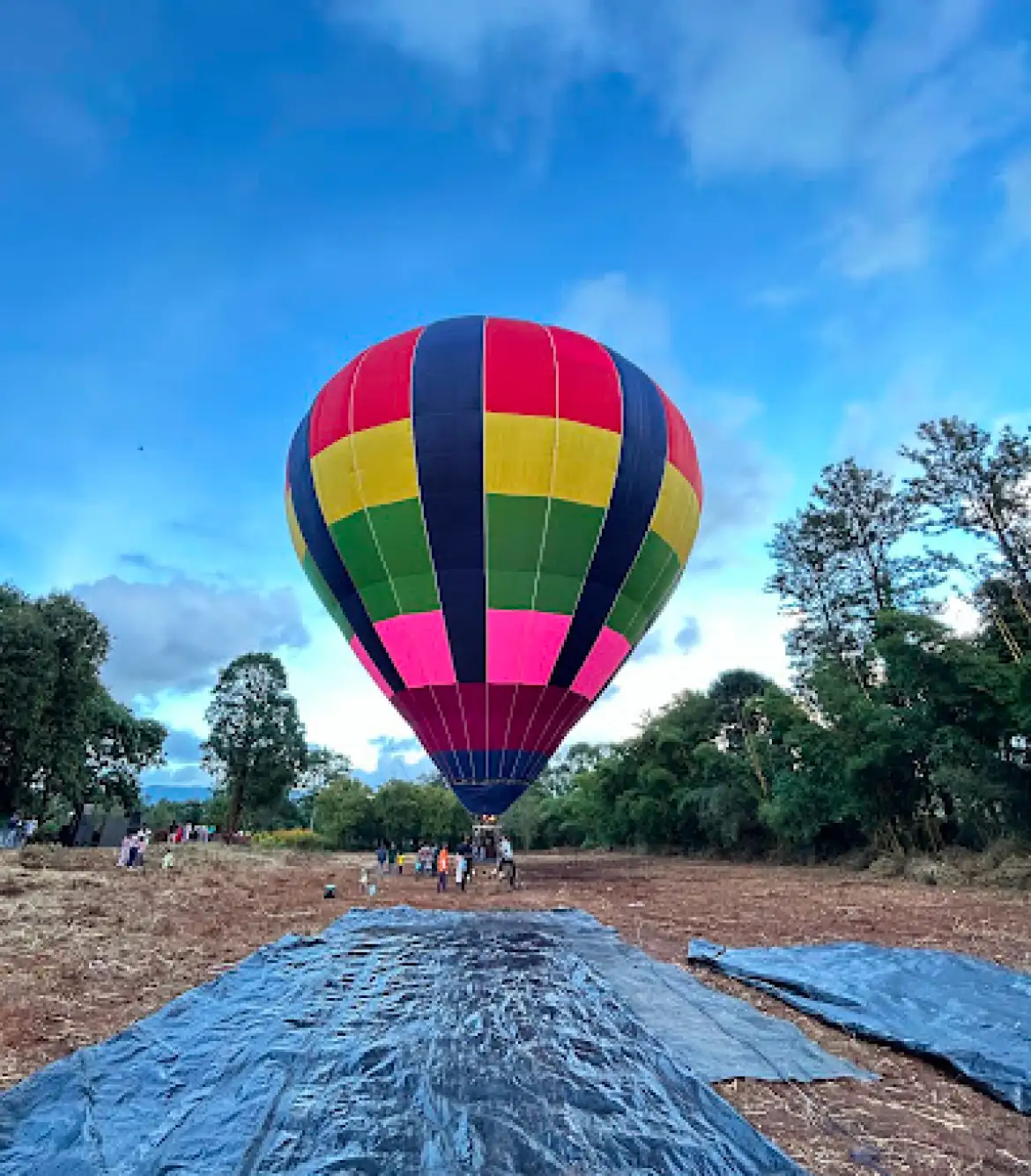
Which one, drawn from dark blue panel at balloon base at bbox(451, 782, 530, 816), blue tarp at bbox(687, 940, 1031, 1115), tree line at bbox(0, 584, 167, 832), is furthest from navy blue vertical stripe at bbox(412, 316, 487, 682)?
tree line at bbox(0, 584, 167, 832)

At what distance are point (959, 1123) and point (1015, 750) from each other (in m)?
14.8

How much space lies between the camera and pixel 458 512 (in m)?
12.3

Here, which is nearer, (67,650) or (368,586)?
(368,586)

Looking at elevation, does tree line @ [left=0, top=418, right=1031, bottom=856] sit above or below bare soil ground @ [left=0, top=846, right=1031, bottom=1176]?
above

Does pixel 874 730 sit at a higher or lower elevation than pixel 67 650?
lower

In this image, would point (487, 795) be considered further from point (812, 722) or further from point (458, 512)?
point (812, 722)

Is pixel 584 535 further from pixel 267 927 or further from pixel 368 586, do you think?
pixel 267 927

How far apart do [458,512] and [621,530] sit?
3.19 meters

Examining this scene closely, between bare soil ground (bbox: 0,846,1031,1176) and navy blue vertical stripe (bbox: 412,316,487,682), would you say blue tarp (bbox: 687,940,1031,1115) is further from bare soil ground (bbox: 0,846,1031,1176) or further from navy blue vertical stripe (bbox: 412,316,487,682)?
navy blue vertical stripe (bbox: 412,316,487,682)

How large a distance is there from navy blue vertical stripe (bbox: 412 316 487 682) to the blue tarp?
647cm

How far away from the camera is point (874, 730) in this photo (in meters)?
17.3

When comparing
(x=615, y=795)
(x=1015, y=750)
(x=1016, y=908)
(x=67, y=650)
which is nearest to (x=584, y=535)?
(x=1016, y=908)

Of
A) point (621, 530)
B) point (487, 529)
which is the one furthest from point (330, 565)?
point (621, 530)

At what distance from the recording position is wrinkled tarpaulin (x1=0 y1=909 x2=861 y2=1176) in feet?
9.41
